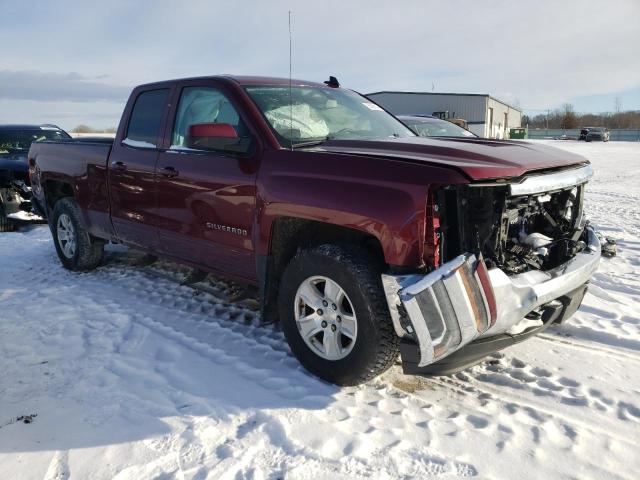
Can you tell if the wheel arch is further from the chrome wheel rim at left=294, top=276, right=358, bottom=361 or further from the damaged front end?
the damaged front end

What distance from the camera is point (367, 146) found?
3295 millimetres

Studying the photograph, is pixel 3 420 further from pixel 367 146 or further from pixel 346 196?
pixel 367 146

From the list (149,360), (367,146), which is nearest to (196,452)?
(149,360)

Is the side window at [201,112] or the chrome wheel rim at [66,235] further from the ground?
the side window at [201,112]

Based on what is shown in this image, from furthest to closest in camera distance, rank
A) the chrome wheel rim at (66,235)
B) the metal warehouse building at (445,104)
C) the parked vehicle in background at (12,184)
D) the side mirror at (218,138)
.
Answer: the metal warehouse building at (445,104), the parked vehicle in background at (12,184), the chrome wheel rim at (66,235), the side mirror at (218,138)

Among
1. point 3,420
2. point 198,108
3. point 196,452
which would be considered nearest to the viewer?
point 196,452

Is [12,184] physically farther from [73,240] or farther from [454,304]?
[454,304]

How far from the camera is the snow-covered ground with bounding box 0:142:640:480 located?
2447 millimetres

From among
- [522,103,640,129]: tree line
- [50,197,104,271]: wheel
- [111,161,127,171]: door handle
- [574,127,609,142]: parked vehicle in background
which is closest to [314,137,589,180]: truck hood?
[111,161,127,171]: door handle

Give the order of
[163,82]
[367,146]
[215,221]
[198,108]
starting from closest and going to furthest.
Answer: [367,146] → [215,221] → [198,108] → [163,82]

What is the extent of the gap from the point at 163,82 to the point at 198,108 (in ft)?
2.09

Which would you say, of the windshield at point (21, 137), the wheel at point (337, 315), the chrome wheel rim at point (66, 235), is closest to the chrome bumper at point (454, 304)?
the wheel at point (337, 315)

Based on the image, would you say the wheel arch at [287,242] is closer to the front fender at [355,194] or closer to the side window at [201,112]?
the front fender at [355,194]

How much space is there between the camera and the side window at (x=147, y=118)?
4.38 meters
